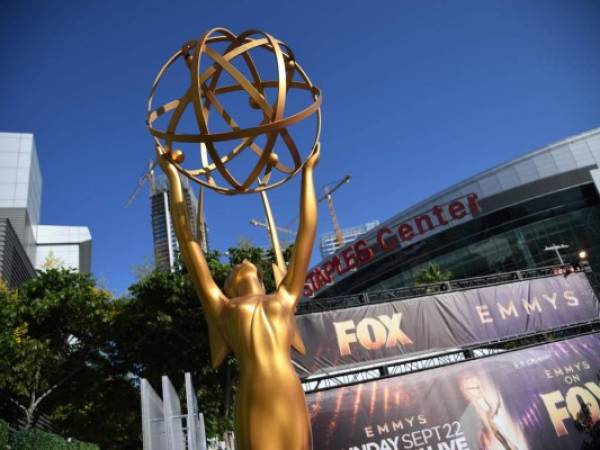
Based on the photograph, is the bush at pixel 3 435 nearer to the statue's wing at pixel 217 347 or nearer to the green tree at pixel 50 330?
the green tree at pixel 50 330

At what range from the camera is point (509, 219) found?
4109 cm

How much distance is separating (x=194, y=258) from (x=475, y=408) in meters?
11.8

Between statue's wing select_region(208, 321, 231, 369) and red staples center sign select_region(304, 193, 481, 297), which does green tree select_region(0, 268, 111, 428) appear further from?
Answer: red staples center sign select_region(304, 193, 481, 297)

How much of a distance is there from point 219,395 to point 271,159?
19.3m

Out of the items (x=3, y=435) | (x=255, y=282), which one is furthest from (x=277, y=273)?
(x=3, y=435)

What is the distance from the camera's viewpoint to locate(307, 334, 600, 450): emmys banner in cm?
1249

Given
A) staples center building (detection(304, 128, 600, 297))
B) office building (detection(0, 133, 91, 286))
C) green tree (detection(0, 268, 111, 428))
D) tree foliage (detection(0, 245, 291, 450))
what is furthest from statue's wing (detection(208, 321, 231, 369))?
staples center building (detection(304, 128, 600, 297))

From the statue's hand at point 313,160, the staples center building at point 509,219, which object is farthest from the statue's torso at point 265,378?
the staples center building at point 509,219

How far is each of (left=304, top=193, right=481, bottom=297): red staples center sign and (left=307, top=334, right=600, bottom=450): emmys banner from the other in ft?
94.3

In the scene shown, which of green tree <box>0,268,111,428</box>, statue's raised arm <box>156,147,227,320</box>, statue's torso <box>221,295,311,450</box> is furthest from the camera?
green tree <box>0,268,111,428</box>

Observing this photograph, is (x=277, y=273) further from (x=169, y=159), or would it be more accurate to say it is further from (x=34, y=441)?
(x=34, y=441)

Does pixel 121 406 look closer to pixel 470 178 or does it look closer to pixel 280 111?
pixel 280 111

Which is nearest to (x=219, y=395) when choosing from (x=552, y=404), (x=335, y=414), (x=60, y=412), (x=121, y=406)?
(x=121, y=406)

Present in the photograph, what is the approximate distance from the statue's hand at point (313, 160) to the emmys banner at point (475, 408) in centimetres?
→ 885
